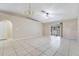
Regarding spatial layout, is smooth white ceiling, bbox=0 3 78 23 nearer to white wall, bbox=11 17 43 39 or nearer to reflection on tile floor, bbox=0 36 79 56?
reflection on tile floor, bbox=0 36 79 56

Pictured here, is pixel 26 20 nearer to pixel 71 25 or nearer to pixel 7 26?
pixel 7 26

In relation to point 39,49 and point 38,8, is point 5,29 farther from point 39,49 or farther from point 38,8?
point 39,49

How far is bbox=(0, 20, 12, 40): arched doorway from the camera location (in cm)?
535

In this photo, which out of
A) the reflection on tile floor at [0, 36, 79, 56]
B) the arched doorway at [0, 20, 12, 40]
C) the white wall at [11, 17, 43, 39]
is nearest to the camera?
the reflection on tile floor at [0, 36, 79, 56]

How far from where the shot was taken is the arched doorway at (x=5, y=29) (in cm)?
535

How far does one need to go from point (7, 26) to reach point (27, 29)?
4.85 feet

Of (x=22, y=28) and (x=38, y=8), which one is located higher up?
(x=38, y=8)

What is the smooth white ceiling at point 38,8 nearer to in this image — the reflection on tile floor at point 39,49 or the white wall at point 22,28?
the reflection on tile floor at point 39,49

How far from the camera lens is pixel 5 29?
5723 millimetres

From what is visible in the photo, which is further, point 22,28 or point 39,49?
point 22,28

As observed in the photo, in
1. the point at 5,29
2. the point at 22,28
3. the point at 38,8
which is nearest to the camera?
the point at 38,8

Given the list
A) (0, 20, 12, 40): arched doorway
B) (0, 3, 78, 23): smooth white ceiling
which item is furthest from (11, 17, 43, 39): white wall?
(0, 3, 78, 23): smooth white ceiling

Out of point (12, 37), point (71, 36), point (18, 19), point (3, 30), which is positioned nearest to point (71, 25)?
point (71, 36)

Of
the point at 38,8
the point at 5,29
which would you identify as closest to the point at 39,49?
the point at 38,8
